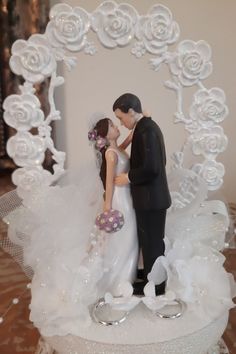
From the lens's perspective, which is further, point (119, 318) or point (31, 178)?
point (31, 178)

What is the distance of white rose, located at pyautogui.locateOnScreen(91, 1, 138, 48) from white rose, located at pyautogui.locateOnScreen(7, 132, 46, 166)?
0.64ft

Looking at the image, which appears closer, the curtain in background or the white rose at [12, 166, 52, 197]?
the white rose at [12, 166, 52, 197]

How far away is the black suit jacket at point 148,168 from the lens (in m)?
0.69

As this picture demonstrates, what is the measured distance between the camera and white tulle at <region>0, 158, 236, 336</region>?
704 mm

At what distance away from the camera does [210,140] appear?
2.72ft

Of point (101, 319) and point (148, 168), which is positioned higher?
point (148, 168)

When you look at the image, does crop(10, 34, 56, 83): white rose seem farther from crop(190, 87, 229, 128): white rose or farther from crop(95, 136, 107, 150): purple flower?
crop(190, 87, 229, 128): white rose

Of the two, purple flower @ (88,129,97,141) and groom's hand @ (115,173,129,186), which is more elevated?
purple flower @ (88,129,97,141)

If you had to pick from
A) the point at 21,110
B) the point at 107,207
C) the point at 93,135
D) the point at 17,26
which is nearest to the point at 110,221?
the point at 107,207

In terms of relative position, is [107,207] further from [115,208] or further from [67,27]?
[67,27]

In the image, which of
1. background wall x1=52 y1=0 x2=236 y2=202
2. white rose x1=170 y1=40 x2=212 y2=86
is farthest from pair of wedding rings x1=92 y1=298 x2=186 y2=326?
background wall x1=52 y1=0 x2=236 y2=202

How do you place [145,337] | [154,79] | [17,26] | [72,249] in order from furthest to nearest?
[17,26], [154,79], [72,249], [145,337]

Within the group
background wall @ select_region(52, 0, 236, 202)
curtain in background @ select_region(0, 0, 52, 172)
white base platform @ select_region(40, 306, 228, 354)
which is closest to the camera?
white base platform @ select_region(40, 306, 228, 354)

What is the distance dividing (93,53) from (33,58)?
0.32ft
